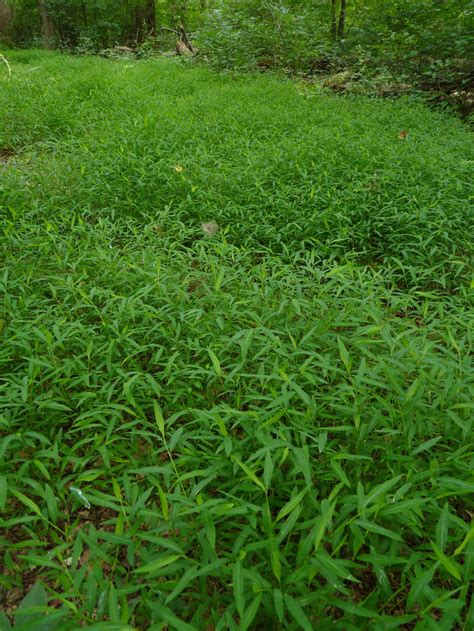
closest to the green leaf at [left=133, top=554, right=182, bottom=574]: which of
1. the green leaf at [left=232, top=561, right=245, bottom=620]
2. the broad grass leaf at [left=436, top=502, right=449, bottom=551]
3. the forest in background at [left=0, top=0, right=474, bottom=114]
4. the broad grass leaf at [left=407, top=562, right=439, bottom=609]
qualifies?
the green leaf at [left=232, top=561, right=245, bottom=620]

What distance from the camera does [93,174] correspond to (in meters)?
3.78

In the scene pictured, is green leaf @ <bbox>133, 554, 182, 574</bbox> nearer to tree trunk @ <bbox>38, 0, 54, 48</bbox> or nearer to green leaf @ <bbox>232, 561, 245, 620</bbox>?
green leaf @ <bbox>232, 561, 245, 620</bbox>

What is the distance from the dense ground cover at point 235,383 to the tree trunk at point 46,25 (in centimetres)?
1349

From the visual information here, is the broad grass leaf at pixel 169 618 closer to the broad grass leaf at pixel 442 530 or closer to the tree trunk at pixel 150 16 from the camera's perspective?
the broad grass leaf at pixel 442 530

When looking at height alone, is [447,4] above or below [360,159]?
above

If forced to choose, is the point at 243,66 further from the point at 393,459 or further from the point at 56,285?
the point at 393,459

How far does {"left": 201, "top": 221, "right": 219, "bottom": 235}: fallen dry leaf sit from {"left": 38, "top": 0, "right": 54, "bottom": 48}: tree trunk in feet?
51.4

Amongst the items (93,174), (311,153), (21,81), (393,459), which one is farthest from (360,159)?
(21,81)

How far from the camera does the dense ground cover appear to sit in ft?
3.94

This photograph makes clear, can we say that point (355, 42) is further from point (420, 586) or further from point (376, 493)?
point (420, 586)

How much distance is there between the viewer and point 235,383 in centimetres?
187

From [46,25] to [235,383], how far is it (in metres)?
18.3

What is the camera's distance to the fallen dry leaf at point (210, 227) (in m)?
3.27

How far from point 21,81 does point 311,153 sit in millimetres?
6045
